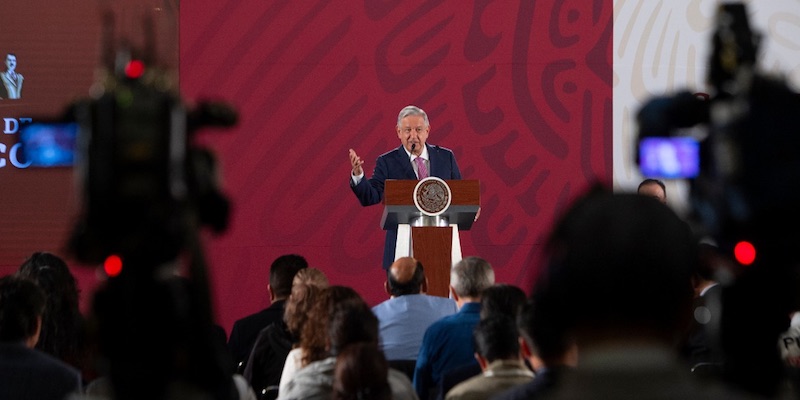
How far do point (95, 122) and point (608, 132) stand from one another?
667cm

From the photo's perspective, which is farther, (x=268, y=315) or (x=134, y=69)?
(x=268, y=315)

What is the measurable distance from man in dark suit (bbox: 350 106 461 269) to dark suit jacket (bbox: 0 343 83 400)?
325 cm

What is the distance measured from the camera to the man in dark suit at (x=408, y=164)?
6.14 m

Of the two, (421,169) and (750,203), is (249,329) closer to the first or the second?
(421,169)

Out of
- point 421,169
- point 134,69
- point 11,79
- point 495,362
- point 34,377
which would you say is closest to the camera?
point 134,69

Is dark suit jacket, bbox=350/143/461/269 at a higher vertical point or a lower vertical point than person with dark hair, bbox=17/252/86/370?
higher

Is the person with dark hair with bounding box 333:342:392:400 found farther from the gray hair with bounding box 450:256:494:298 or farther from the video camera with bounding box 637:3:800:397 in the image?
the gray hair with bounding box 450:256:494:298

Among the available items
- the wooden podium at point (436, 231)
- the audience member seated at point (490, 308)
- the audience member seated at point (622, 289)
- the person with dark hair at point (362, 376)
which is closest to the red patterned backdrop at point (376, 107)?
the wooden podium at point (436, 231)

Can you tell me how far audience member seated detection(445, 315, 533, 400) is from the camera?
2965mm

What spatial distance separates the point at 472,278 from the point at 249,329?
36.5 inches

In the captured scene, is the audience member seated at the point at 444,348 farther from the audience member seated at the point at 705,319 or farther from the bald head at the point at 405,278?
the audience member seated at the point at 705,319

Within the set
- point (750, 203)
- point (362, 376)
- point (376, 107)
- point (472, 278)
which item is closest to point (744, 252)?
point (750, 203)

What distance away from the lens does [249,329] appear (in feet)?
14.5

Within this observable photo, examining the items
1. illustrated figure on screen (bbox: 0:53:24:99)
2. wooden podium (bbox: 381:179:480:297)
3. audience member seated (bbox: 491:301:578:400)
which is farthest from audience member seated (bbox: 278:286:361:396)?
illustrated figure on screen (bbox: 0:53:24:99)
